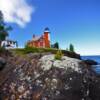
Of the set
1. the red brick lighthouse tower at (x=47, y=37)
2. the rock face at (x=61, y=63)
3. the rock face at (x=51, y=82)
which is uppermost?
the red brick lighthouse tower at (x=47, y=37)

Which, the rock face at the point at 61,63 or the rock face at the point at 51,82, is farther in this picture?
the rock face at the point at 61,63

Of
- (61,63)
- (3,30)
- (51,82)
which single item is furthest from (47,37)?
(51,82)

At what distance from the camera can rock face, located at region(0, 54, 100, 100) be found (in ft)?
56.4

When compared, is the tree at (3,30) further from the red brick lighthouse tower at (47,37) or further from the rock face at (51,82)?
the rock face at (51,82)

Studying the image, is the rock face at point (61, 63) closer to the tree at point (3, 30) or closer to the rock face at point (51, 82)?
the rock face at point (51, 82)

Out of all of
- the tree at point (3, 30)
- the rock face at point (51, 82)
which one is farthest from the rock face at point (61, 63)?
the tree at point (3, 30)

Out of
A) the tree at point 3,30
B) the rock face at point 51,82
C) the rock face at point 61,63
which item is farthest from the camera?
the tree at point 3,30

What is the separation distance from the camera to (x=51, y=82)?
1753 centimetres

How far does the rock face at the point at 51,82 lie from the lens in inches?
677

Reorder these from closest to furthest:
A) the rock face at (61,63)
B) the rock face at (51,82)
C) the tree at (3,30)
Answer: the rock face at (51,82), the rock face at (61,63), the tree at (3,30)

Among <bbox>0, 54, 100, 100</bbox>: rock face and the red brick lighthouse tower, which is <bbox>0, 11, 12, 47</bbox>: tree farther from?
<bbox>0, 54, 100, 100</bbox>: rock face

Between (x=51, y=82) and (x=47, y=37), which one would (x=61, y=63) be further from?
(x=47, y=37)

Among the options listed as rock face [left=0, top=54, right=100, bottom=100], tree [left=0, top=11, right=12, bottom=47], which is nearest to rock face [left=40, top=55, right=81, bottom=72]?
rock face [left=0, top=54, right=100, bottom=100]

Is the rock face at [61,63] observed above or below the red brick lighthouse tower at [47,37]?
below
